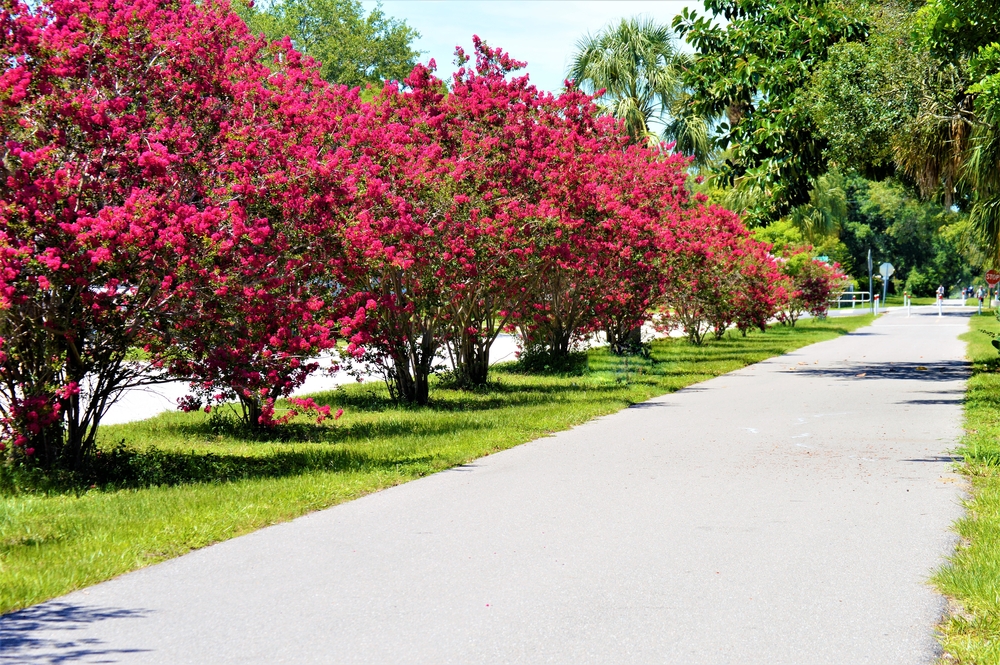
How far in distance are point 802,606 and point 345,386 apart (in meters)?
14.6

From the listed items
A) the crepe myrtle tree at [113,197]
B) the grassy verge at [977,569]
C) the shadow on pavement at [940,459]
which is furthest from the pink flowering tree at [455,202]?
the grassy verge at [977,569]

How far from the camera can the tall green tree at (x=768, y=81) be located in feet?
70.3

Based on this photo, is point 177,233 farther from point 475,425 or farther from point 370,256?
point 475,425

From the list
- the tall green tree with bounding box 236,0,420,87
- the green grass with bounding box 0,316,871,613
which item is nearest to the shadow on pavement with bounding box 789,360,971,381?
the green grass with bounding box 0,316,871,613

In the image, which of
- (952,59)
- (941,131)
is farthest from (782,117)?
(952,59)

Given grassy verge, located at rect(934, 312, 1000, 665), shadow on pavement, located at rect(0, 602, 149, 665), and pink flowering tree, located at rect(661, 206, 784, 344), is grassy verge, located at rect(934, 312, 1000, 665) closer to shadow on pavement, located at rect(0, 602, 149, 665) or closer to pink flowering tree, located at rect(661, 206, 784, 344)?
shadow on pavement, located at rect(0, 602, 149, 665)

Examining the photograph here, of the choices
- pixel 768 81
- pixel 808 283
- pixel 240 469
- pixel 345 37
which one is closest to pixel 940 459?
pixel 240 469

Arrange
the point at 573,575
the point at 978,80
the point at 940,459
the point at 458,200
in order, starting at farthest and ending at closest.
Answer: the point at 978,80 → the point at 458,200 → the point at 940,459 → the point at 573,575

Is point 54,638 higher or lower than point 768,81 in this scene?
lower

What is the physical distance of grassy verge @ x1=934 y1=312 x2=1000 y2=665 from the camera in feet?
16.8

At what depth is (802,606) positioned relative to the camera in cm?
583

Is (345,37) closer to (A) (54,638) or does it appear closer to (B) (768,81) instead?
(B) (768,81)

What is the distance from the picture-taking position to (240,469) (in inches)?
418

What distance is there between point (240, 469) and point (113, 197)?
2.70 metres
